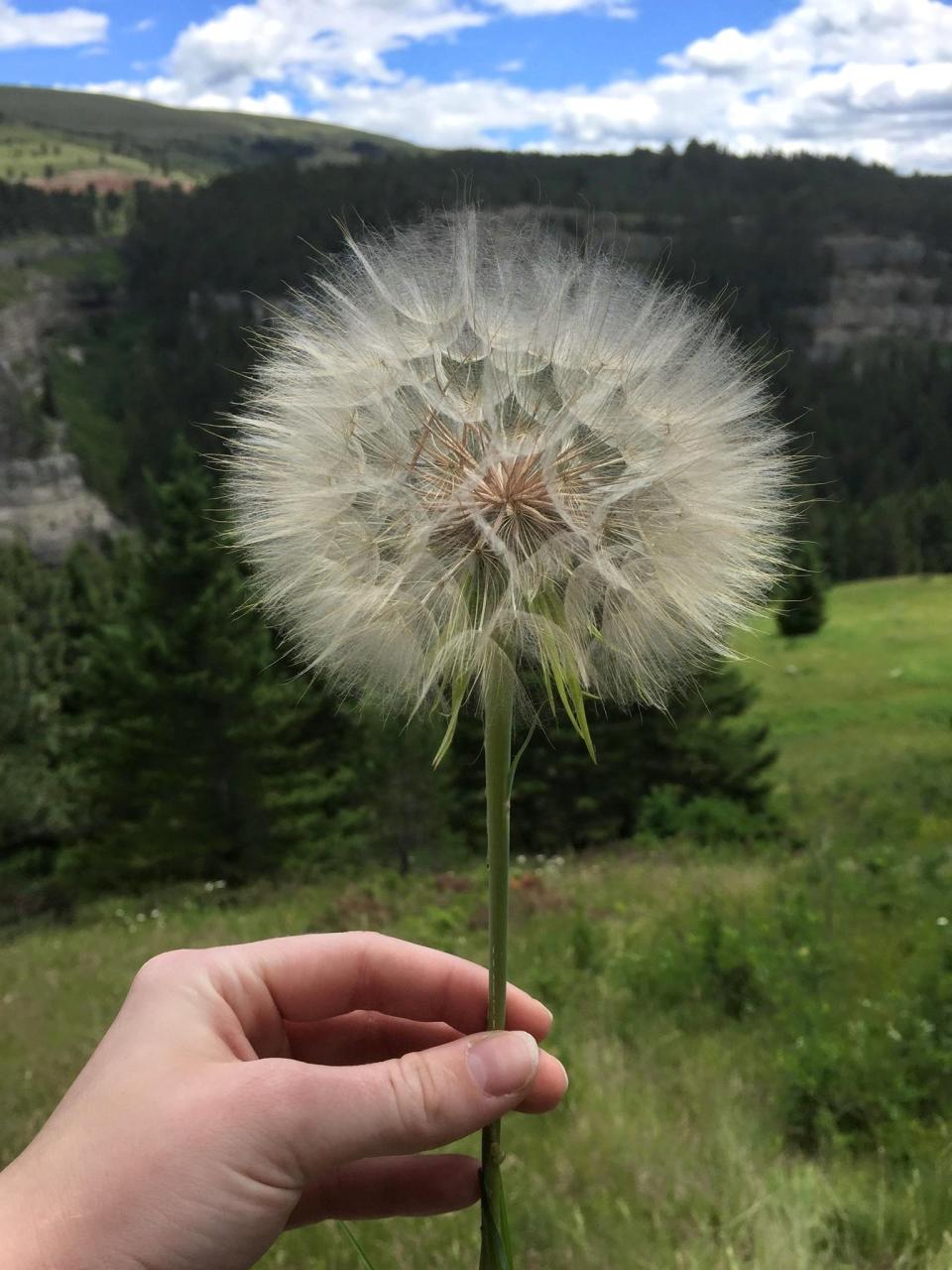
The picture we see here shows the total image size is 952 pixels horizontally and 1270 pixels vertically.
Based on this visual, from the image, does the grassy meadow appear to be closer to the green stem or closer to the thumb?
the green stem

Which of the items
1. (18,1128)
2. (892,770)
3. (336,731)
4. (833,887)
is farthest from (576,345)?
(336,731)

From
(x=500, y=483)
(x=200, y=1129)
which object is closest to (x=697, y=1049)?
(x=200, y=1129)

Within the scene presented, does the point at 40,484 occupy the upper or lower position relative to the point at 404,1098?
A: lower

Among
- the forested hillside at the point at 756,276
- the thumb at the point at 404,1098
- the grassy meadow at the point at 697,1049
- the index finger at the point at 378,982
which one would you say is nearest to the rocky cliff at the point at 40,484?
the forested hillside at the point at 756,276

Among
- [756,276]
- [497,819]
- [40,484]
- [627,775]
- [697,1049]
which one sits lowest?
[40,484]

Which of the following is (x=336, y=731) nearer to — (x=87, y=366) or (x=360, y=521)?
(x=360, y=521)

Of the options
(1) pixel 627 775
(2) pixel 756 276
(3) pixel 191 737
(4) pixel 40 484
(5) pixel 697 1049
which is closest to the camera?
(5) pixel 697 1049

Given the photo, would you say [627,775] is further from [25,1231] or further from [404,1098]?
[25,1231]
